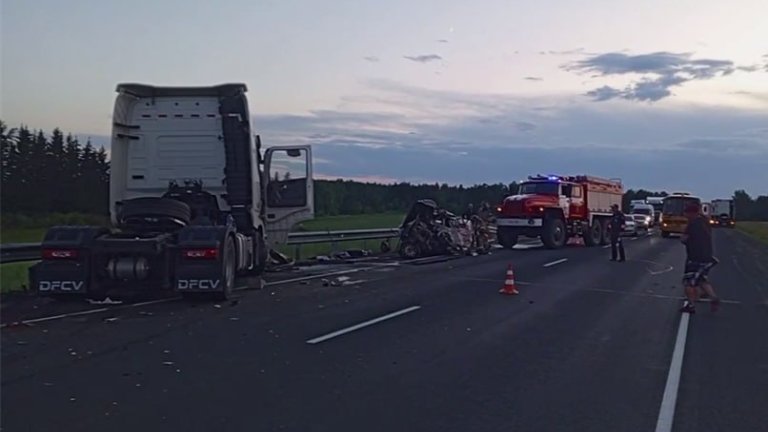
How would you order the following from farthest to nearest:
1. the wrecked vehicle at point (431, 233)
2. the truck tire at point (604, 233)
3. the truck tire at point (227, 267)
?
the truck tire at point (604, 233) → the wrecked vehicle at point (431, 233) → the truck tire at point (227, 267)

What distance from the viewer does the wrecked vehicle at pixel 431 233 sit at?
30922 mm

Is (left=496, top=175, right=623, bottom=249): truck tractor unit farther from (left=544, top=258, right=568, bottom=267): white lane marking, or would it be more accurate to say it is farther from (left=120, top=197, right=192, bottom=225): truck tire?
(left=120, top=197, right=192, bottom=225): truck tire

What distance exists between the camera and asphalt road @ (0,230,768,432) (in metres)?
7.81

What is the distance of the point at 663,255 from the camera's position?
34781 millimetres

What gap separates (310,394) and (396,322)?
5292 millimetres

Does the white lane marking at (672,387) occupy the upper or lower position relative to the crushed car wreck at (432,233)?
lower

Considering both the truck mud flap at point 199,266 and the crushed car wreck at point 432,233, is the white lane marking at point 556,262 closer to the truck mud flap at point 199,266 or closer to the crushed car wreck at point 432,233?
the crushed car wreck at point 432,233

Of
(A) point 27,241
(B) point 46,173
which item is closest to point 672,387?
(A) point 27,241

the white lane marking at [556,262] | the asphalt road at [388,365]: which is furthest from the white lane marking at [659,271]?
the asphalt road at [388,365]

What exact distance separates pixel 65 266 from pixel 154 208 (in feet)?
6.42

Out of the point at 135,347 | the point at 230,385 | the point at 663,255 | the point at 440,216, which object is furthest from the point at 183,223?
the point at 663,255

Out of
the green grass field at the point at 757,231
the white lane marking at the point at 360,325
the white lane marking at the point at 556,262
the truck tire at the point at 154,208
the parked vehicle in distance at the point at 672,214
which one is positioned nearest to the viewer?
the white lane marking at the point at 360,325

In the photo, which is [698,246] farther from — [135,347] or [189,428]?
[189,428]

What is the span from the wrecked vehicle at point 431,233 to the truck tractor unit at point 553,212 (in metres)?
5.41
